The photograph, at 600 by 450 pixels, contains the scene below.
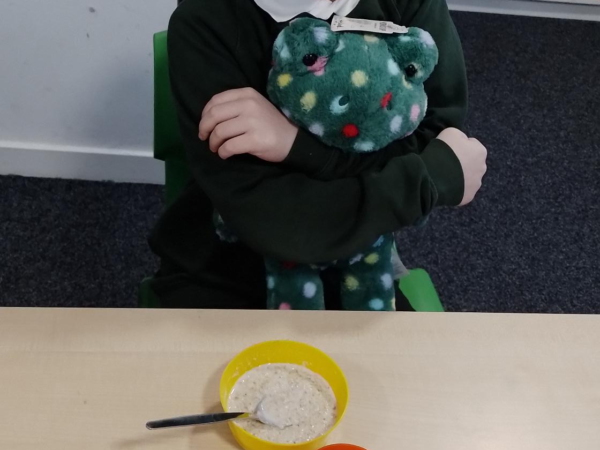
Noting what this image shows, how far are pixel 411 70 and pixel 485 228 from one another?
3.57 feet

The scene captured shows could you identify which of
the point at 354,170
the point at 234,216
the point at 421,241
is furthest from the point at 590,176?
the point at 234,216

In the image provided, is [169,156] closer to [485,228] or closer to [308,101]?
[308,101]

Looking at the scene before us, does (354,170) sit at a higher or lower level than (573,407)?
higher

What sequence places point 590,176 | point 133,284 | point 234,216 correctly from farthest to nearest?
point 590,176
point 133,284
point 234,216

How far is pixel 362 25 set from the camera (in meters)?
0.66

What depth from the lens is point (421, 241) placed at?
A: 5.36 feet

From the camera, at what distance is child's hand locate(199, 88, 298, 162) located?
0.66 meters

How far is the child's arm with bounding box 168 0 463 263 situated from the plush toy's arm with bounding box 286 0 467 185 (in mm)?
34

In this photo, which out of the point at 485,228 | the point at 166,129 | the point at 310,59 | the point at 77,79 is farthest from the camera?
→ the point at 485,228

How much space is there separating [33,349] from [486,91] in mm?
1850

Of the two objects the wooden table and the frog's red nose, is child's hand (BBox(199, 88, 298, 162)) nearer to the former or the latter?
the frog's red nose

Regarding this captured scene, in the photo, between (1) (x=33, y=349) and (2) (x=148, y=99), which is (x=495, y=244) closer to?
(2) (x=148, y=99)

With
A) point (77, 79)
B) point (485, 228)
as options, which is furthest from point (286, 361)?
point (485, 228)

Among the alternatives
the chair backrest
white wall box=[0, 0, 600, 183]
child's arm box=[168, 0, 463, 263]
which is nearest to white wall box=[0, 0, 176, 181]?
white wall box=[0, 0, 600, 183]
